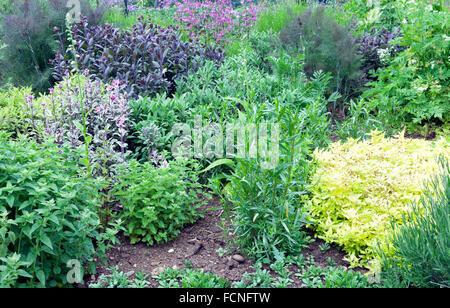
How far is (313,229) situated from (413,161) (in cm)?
107

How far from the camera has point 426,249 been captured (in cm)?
232

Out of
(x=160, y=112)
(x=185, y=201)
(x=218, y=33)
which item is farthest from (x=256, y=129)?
(x=218, y=33)

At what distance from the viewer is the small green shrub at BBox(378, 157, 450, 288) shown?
2258 millimetres

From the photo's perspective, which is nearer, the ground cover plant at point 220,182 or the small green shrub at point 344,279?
the ground cover plant at point 220,182

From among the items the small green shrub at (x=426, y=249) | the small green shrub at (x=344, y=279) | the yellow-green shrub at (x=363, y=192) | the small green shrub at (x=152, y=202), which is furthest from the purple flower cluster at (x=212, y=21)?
the small green shrub at (x=426, y=249)

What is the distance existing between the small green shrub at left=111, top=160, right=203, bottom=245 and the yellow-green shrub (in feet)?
3.49

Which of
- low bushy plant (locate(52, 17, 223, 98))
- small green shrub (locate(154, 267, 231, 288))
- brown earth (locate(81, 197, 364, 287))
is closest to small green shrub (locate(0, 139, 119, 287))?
brown earth (locate(81, 197, 364, 287))

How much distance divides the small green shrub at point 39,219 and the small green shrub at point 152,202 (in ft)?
1.33

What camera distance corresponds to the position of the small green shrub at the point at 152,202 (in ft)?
10.2

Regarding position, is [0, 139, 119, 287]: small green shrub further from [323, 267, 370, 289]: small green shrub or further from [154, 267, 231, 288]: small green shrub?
[323, 267, 370, 289]: small green shrub

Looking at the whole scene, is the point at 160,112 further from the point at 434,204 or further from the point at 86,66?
the point at 434,204

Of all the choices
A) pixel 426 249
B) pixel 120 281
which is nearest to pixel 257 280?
pixel 120 281

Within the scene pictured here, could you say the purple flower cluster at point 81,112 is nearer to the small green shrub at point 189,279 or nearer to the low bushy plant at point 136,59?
the low bushy plant at point 136,59
